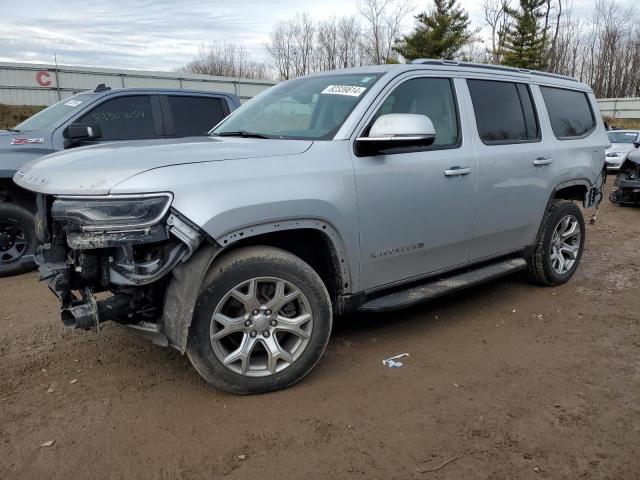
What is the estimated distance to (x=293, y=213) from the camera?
10.0ft

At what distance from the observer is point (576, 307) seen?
4.80 m

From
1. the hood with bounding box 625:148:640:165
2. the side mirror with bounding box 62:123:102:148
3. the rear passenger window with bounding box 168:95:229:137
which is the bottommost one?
the hood with bounding box 625:148:640:165

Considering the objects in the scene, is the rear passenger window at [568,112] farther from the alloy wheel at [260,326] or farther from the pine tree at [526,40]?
the pine tree at [526,40]

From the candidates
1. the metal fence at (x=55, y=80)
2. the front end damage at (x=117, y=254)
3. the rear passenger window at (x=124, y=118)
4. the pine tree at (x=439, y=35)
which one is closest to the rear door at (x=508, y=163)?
the front end damage at (x=117, y=254)

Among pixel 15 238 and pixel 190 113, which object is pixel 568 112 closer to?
pixel 190 113

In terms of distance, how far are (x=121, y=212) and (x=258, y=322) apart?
38.5 inches

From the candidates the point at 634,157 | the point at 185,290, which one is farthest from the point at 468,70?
the point at 634,157

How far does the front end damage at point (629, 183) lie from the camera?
34.4 ft

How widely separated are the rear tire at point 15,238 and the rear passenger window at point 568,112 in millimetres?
5360

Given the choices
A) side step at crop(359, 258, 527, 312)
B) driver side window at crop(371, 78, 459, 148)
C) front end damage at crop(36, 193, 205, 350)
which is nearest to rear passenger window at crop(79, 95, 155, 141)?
front end damage at crop(36, 193, 205, 350)

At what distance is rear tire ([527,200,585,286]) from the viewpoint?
16.5 feet

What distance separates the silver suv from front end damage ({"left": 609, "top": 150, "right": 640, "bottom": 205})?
7.17 meters

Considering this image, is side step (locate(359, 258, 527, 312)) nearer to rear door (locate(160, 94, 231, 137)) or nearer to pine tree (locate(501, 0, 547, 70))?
rear door (locate(160, 94, 231, 137))

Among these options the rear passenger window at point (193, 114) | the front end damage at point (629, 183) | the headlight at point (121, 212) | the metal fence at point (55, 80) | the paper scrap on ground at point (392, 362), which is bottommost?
the paper scrap on ground at point (392, 362)
